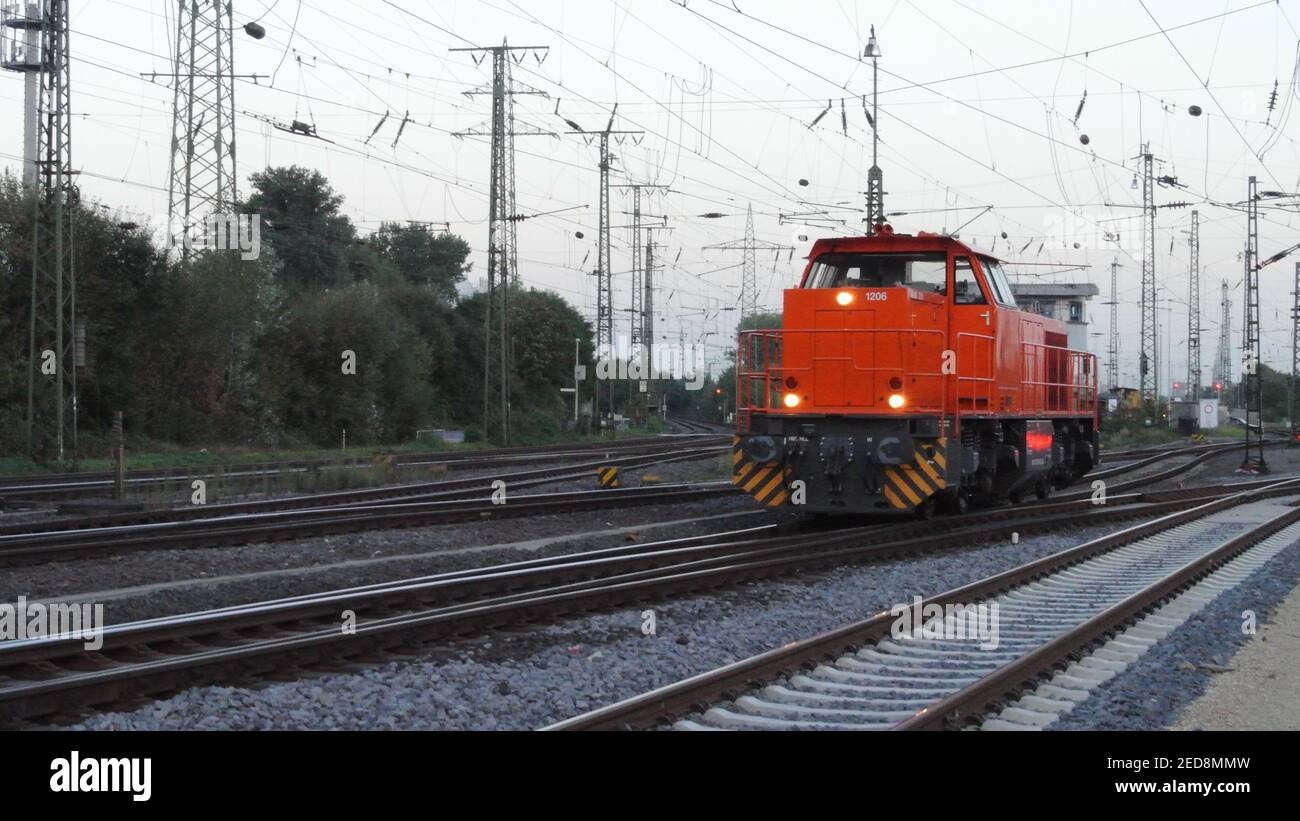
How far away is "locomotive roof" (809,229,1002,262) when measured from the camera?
14.9 metres

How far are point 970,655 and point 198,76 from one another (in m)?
31.1

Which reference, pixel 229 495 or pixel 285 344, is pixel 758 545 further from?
pixel 285 344

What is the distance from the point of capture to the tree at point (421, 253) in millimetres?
68412

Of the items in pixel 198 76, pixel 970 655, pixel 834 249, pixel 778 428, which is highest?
pixel 198 76

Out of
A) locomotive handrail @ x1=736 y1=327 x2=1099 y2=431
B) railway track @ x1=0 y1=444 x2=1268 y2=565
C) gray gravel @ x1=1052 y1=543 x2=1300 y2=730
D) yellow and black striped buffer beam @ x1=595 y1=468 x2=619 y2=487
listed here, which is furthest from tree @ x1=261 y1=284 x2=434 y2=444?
gray gravel @ x1=1052 y1=543 x2=1300 y2=730

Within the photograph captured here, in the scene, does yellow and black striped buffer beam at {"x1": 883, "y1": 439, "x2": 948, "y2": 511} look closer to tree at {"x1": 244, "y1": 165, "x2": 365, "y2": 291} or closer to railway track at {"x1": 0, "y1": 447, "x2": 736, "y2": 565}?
railway track at {"x1": 0, "y1": 447, "x2": 736, "y2": 565}

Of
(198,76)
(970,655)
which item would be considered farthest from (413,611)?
(198,76)

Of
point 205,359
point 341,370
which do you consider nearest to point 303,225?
point 341,370

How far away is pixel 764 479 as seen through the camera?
572 inches

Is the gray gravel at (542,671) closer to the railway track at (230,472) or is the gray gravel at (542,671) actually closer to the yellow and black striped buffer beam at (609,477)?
the yellow and black striped buffer beam at (609,477)

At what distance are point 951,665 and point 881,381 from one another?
6960 millimetres

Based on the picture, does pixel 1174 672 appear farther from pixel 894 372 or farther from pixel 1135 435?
pixel 1135 435
